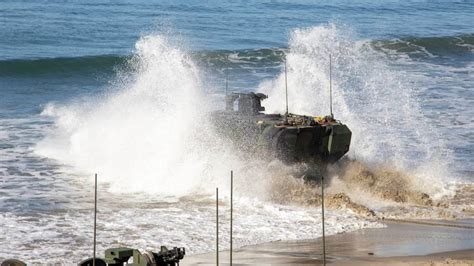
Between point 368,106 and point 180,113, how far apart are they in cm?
833

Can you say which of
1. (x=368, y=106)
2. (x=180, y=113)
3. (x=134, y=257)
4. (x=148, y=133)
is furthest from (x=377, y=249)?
(x=368, y=106)

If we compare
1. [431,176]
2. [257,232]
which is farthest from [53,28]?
[257,232]

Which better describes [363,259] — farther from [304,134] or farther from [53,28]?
[53,28]

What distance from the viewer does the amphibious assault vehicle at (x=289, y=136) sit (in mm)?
22016

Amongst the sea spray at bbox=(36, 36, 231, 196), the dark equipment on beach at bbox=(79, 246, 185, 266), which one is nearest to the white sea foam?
the sea spray at bbox=(36, 36, 231, 196)

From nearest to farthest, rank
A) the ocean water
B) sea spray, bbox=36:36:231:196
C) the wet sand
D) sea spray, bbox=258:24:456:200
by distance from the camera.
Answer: the wet sand, the ocean water, sea spray, bbox=36:36:231:196, sea spray, bbox=258:24:456:200

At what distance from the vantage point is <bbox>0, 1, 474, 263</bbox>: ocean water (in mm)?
20016

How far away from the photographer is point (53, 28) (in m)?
46.0

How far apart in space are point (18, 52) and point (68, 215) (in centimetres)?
2177

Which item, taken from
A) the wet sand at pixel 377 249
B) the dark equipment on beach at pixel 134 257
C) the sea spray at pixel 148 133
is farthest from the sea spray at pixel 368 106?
the dark equipment on beach at pixel 134 257

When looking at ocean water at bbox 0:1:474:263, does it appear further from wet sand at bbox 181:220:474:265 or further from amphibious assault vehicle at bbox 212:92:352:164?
wet sand at bbox 181:220:474:265

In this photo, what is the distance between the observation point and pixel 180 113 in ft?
84.9

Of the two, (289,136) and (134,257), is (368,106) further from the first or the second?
(134,257)

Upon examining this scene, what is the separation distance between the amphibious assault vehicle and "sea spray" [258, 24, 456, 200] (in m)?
1.84
